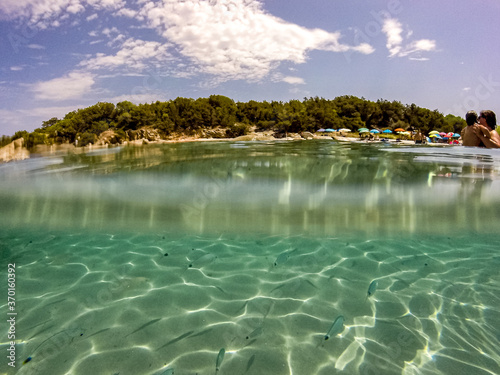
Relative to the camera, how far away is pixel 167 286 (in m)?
4.84

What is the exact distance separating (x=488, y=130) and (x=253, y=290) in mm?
9012

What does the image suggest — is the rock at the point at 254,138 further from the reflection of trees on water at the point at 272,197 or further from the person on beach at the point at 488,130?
the person on beach at the point at 488,130

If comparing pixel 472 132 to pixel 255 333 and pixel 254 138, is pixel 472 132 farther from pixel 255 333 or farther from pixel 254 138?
pixel 254 138

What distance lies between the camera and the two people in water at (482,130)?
8.64m

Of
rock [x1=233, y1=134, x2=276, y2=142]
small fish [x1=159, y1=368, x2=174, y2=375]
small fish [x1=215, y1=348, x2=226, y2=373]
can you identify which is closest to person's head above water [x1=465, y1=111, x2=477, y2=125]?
small fish [x1=215, y1=348, x2=226, y2=373]

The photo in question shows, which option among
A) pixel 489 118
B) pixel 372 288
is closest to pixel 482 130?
pixel 489 118

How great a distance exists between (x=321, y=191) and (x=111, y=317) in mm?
12805

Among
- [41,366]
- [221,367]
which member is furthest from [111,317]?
[221,367]

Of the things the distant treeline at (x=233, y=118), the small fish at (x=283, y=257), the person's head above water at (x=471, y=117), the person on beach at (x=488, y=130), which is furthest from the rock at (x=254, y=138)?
the small fish at (x=283, y=257)

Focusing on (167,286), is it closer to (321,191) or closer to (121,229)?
(121,229)

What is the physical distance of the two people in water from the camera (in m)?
8.64

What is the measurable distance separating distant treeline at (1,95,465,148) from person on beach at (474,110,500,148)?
60.2 m

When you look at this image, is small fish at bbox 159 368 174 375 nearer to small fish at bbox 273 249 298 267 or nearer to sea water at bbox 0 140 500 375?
sea water at bbox 0 140 500 375

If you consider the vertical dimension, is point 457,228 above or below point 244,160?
below
